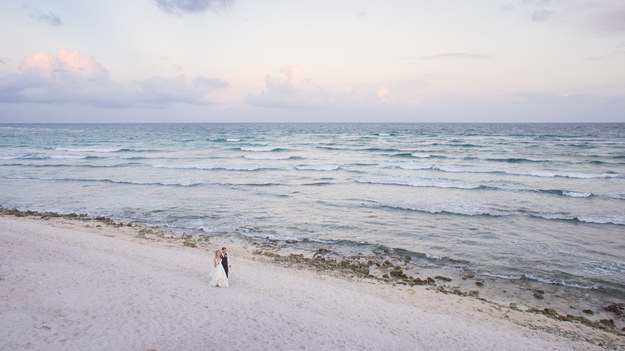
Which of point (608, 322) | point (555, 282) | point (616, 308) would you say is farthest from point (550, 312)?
point (555, 282)

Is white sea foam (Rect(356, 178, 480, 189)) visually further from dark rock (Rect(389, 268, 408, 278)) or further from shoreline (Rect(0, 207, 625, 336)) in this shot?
dark rock (Rect(389, 268, 408, 278))

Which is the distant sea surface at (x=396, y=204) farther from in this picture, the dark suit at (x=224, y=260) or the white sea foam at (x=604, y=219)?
the dark suit at (x=224, y=260)

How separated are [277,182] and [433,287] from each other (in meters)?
16.8

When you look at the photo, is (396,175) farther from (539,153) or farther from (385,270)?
(539,153)

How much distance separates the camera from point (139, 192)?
2138 centimetres

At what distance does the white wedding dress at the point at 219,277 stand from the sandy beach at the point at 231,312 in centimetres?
21

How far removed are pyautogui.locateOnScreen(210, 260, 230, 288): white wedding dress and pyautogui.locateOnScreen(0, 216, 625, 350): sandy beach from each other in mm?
213

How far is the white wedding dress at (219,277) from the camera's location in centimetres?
840

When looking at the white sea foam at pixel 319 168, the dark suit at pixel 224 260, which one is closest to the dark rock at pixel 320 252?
the dark suit at pixel 224 260

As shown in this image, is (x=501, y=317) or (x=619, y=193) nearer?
(x=501, y=317)

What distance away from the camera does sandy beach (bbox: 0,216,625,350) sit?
6266mm

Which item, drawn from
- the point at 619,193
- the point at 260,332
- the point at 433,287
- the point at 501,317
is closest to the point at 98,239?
the point at 260,332

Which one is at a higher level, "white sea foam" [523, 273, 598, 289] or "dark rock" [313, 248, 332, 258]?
"dark rock" [313, 248, 332, 258]

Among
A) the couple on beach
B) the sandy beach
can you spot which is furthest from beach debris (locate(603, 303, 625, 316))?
the couple on beach
